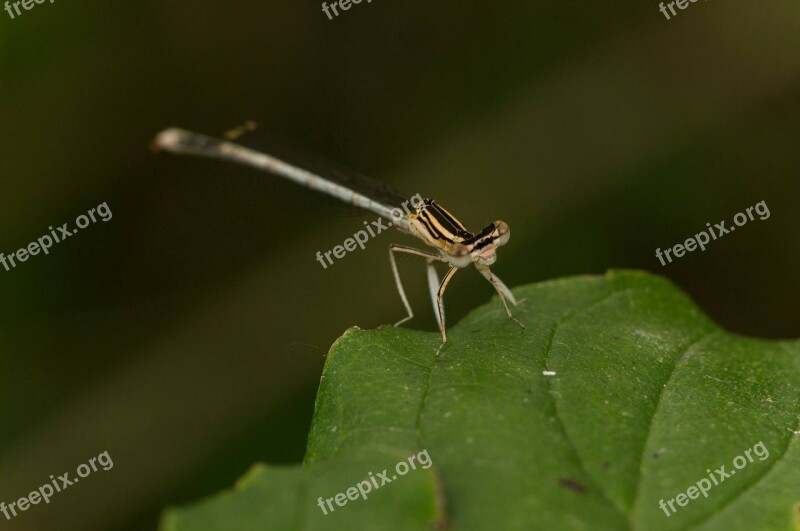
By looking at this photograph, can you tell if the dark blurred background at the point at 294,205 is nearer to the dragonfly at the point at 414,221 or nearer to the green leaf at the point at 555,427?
the dragonfly at the point at 414,221

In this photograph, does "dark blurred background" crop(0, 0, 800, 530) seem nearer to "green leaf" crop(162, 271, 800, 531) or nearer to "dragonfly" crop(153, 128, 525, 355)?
"dragonfly" crop(153, 128, 525, 355)

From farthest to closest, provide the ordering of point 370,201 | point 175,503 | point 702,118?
1. point 702,118
2. point 175,503
3. point 370,201

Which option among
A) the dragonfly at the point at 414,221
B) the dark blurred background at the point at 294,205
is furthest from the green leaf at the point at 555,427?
the dark blurred background at the point at 294,205

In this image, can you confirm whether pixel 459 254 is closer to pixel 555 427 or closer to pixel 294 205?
pixel 294 205

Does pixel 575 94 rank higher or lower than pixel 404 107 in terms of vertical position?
lower

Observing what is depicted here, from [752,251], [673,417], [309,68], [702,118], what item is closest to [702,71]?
[702,118]

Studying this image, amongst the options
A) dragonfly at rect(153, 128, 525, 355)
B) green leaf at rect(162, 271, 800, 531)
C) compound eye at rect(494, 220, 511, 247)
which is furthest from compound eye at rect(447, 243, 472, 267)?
→ green leaf at rect(162, 271, 800, 531)

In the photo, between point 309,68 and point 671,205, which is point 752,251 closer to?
point 671,205
